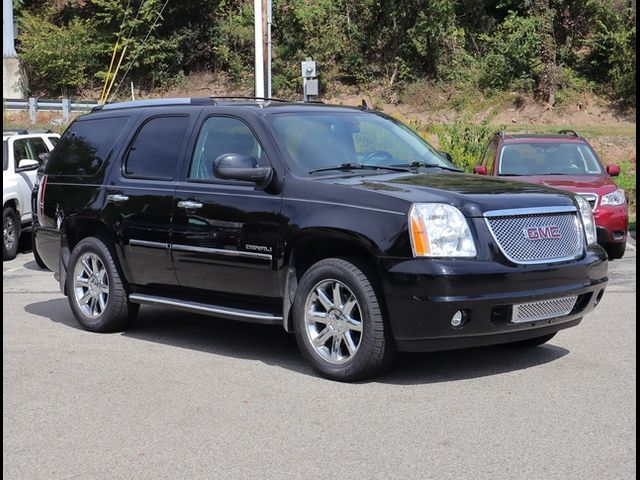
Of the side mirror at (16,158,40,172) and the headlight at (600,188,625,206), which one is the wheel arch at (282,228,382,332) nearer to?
the headlight at (600,188,625,206)

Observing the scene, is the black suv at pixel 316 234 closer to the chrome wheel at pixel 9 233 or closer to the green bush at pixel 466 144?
the chrome wheel at pixel 9 233

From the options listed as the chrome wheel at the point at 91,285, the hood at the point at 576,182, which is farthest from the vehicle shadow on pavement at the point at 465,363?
the hood at the point at 576,182

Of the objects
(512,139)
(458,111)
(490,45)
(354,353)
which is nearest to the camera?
(354,353)

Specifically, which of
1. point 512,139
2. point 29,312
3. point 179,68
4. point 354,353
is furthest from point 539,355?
point 179,68

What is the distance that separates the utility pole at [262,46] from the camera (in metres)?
21.1

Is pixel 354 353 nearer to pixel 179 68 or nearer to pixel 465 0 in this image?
pixel 465 0

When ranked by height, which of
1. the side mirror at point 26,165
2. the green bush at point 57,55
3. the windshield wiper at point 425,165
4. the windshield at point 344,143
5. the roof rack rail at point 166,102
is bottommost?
the side mirror at point 26,165

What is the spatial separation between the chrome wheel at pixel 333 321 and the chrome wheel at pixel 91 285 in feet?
7.76

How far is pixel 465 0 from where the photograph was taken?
40625 millimetres

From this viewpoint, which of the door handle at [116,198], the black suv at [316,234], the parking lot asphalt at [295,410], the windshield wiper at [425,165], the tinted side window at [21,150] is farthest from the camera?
the tinted side window at [21,150]

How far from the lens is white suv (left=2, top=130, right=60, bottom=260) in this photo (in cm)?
1468

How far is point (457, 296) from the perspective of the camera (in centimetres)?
613

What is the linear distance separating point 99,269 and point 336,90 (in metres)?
32.5

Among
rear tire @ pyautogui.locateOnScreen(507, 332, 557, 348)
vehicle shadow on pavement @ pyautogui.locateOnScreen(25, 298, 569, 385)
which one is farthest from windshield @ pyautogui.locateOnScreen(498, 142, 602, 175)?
rear tire @ pyautogui.locateOnScreen(507, 332, 557, 348)
